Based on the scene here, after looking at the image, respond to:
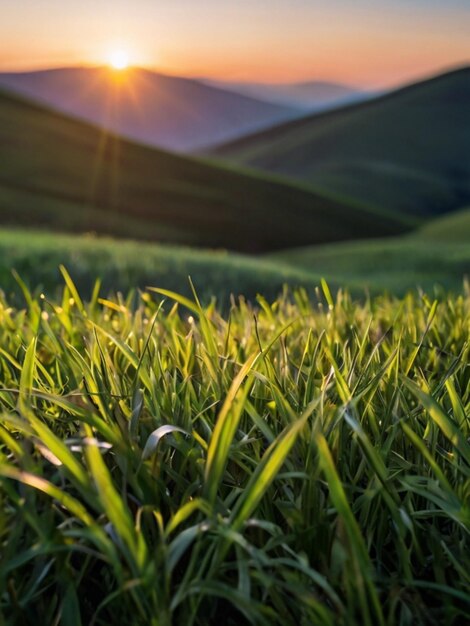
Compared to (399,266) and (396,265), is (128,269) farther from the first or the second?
(396,265)

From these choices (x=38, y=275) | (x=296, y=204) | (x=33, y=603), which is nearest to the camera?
(x=33, y=603)

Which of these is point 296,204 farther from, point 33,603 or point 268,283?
point 33,603

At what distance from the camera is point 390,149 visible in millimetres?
63531

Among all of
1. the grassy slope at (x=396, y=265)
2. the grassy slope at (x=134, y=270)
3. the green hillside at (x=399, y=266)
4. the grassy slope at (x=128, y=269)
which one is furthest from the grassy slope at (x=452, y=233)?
the grassy slope at (x=128, y=269)

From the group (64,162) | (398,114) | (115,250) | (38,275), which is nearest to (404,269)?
(115,250)

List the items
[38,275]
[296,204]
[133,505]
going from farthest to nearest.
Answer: [296,204], [38,275], [133,505]

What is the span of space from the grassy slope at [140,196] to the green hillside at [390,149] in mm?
16319

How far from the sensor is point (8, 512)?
1.19 meters

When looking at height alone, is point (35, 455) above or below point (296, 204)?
above

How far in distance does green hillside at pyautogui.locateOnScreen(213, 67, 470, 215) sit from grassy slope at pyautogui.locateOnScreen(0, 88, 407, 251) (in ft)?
53.5

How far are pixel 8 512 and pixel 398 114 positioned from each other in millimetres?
70842

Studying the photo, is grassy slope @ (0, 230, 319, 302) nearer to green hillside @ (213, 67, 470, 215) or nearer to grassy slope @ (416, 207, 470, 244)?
grassy slope @ (416, 207, 470, 244)

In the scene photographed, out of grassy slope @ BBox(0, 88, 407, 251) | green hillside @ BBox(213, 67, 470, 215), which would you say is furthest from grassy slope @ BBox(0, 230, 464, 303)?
green hillside @ BBox(213, 67, 470, 215)

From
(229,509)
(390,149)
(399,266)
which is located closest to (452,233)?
(399,266)
